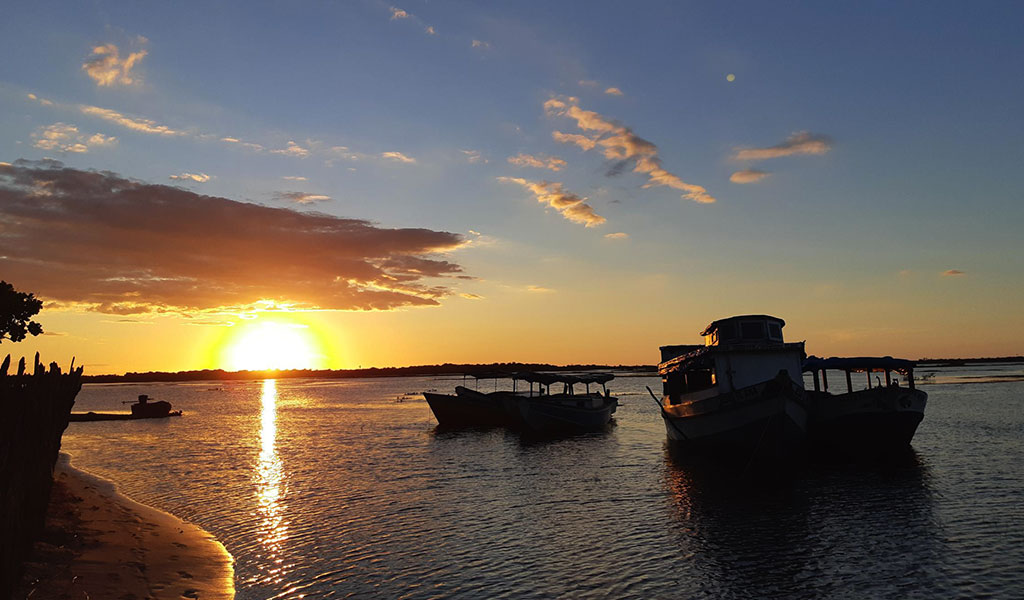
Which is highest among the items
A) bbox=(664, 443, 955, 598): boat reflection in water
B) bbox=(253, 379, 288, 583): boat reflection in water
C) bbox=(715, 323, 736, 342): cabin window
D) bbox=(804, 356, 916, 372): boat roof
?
bbox=(715, 323, 736, 342): cabin window

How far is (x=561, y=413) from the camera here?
184ft

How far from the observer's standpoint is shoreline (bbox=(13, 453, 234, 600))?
13.8 metres

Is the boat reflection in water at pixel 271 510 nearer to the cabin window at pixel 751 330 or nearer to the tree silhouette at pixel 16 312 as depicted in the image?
the tree silhouette at pixel 16 312

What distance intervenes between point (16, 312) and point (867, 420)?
47317 millimetres

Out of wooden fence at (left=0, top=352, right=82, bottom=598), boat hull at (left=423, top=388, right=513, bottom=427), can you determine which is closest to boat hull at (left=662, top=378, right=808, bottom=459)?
wooden fence at (left=0, top=352, right=82, bottom=598)

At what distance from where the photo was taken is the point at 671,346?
161ft

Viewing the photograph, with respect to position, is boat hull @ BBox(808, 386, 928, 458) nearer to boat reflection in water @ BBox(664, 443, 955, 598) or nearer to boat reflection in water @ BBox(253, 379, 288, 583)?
boat reflection in water @ BBox(664, 443, 955, 598)

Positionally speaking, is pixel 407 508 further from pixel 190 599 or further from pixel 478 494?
pixel 190 599

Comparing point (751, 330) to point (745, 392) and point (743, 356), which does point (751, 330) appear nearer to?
point (743, 356)

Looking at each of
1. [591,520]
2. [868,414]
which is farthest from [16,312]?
[868,414]

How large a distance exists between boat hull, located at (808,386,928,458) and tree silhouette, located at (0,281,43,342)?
147ft

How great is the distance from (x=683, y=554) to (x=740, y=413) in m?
15.3

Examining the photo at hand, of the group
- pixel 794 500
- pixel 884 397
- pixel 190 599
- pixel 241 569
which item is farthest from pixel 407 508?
pixel 884 397

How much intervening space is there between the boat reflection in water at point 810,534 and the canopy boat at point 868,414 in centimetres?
342
